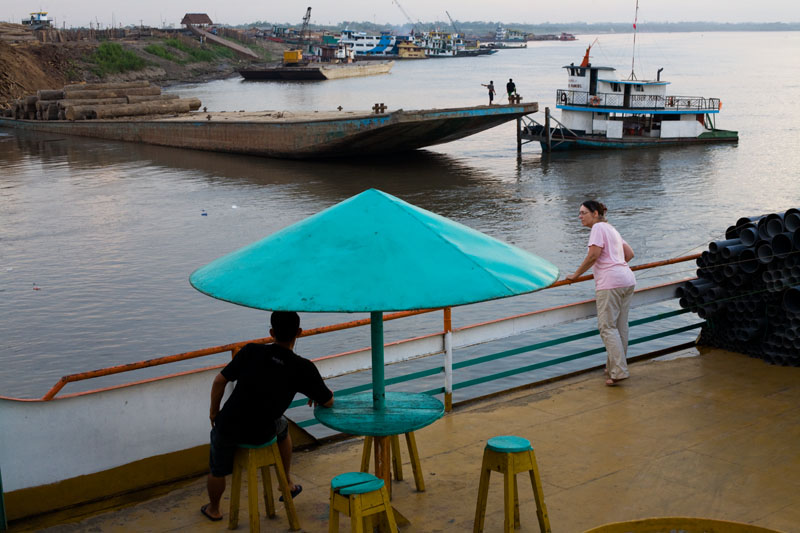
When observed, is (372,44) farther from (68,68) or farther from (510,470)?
(510,470)

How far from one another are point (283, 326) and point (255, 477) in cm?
90

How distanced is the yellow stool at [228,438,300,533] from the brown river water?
334 inches

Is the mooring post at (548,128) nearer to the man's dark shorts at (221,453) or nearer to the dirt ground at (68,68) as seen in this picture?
the man's dark shorts at (221,453)

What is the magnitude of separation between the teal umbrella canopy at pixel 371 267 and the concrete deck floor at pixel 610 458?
167 centimetres

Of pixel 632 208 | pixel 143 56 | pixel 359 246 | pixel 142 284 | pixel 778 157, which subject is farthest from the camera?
A: pixel 143 56

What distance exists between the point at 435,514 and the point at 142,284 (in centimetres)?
1394

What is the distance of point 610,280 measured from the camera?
23.4 feet

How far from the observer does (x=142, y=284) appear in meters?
17.8

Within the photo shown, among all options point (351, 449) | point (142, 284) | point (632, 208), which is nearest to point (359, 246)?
point (351, 449)

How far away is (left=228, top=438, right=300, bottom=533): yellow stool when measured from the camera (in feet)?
15.5

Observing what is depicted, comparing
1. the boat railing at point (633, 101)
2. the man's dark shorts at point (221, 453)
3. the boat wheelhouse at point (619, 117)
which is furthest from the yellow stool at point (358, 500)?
the boat railing at point (633, 101)

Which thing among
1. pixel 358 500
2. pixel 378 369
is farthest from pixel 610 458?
pixel 358 500

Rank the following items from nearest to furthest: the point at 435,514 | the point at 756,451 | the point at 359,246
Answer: the point at 359,246, the point at 435,514, the point at 756,451

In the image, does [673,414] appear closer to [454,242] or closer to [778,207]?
[454,242]
